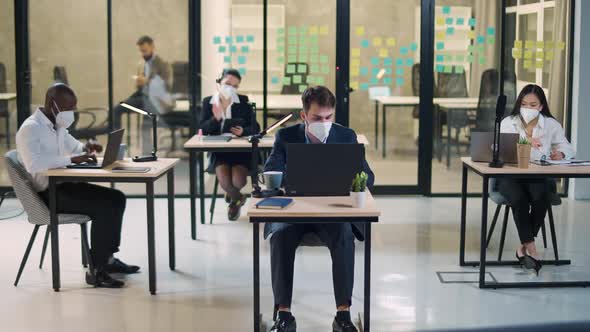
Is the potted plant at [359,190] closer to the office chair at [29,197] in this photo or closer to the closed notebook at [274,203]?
the closed notebook at [274,203]

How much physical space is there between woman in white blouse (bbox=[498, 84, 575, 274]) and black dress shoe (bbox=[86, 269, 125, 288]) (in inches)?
99.0

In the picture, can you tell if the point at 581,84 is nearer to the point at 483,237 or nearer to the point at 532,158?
the point at 532,158

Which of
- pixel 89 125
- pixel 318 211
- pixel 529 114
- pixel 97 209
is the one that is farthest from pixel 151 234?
pixel 89 125

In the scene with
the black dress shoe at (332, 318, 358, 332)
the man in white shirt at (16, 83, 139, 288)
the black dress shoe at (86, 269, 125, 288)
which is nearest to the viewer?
the black dress shoe at (332, 318, 358, 332)

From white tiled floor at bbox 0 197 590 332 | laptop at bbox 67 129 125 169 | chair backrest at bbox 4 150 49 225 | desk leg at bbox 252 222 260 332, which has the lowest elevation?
white tiled floor at bbox 0 197 590 332

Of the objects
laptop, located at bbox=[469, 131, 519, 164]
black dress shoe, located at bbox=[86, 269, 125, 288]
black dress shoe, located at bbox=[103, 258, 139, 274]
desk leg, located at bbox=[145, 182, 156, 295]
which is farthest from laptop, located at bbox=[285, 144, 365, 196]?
black dress shoe, located at bbox=[103, 258, 139, 274]

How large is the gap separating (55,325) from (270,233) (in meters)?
1.23

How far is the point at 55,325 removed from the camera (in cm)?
450

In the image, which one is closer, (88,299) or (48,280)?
(88,299)

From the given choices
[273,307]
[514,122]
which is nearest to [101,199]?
[273,307]

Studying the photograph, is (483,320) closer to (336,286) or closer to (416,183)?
(336,286)

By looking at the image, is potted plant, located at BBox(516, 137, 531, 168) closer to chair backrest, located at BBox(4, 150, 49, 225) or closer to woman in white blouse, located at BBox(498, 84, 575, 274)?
woman in white blouse, located at BBox(498, 84, 575, 274)

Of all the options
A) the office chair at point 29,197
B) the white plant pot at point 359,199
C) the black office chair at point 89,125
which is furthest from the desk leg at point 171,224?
the black office chair at point 89,125

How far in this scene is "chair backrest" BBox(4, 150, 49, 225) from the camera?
5.06 meters
